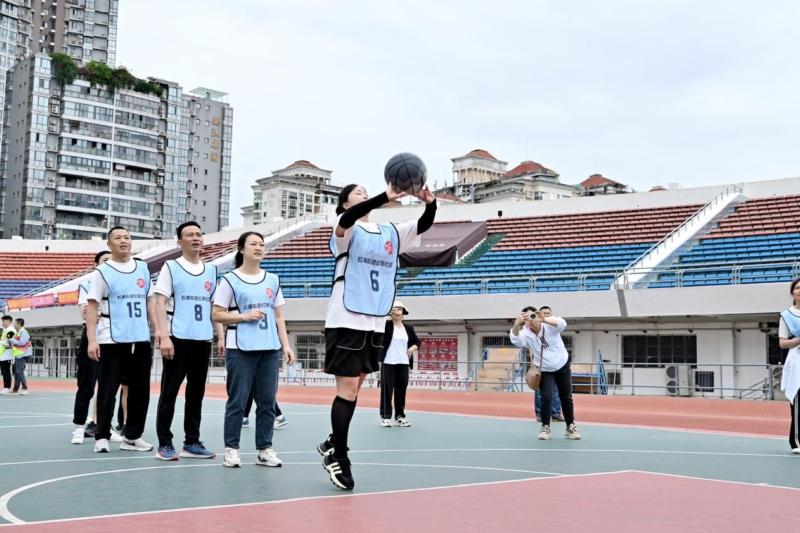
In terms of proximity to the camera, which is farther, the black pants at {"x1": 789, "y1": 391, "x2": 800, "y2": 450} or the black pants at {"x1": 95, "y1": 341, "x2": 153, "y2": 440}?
the black pants at {"x1": 789, "y1": 391, "x2": 800, "y2": 450}

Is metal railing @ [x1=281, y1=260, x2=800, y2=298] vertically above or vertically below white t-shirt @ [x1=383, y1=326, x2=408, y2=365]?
above

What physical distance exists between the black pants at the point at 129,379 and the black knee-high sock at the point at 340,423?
3072mm

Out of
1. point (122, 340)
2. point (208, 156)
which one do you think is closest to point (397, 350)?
point (122, 340)

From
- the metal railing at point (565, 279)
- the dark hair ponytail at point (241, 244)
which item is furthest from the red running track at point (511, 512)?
the metal railing at point (565, 279)

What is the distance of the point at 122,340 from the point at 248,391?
183 cm

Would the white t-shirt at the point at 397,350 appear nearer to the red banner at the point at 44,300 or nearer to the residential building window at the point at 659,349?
the residential building window at the point at 659,349

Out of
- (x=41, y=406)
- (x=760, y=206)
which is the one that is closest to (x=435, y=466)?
(x=41, y=406)

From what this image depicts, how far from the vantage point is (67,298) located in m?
39.2

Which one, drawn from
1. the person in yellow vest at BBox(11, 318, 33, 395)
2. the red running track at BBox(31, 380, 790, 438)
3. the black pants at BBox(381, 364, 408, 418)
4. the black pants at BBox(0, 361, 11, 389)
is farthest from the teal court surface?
the black pants at BBox(0, 361, 11, 389)

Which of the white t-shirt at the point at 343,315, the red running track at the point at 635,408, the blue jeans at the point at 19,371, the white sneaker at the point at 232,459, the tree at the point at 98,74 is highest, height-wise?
the tree at the point at 98,74

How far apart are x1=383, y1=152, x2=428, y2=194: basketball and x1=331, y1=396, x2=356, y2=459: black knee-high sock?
5.46 ft

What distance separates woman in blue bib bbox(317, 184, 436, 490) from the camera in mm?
6223

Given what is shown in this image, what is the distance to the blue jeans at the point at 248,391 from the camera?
7.48 meters

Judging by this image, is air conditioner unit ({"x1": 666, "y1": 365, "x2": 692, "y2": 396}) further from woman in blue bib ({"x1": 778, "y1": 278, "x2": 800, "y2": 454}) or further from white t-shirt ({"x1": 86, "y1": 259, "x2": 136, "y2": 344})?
white t-shirt ({"x1": 86, "y1": 259, "x2": 136, "y2": 344})
